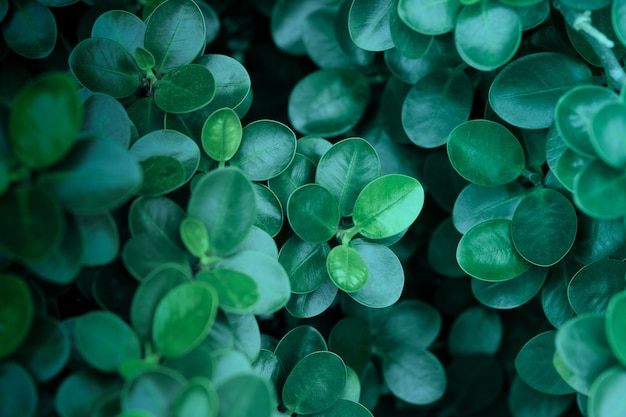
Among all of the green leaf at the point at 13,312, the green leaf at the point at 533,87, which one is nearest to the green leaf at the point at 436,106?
the green leaf at the point at 533,87

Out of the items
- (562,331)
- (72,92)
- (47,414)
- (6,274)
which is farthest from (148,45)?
(562,331)

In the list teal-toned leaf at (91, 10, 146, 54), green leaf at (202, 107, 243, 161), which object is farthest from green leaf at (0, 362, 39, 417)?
teal-toned leaf at (91, 10, 146, 54)

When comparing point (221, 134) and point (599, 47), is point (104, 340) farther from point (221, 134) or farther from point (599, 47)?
point (599, 47)

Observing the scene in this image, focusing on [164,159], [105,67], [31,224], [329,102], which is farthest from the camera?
[329,102]

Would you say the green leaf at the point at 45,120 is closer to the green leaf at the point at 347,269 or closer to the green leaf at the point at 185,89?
the green leaf at the point at 185,89

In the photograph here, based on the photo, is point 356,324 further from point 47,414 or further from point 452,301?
point 47,414

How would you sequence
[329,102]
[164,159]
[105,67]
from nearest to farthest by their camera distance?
[164,159]
[105,67]
[329,102]

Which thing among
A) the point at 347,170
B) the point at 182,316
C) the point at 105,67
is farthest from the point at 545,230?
the point at 105,67
